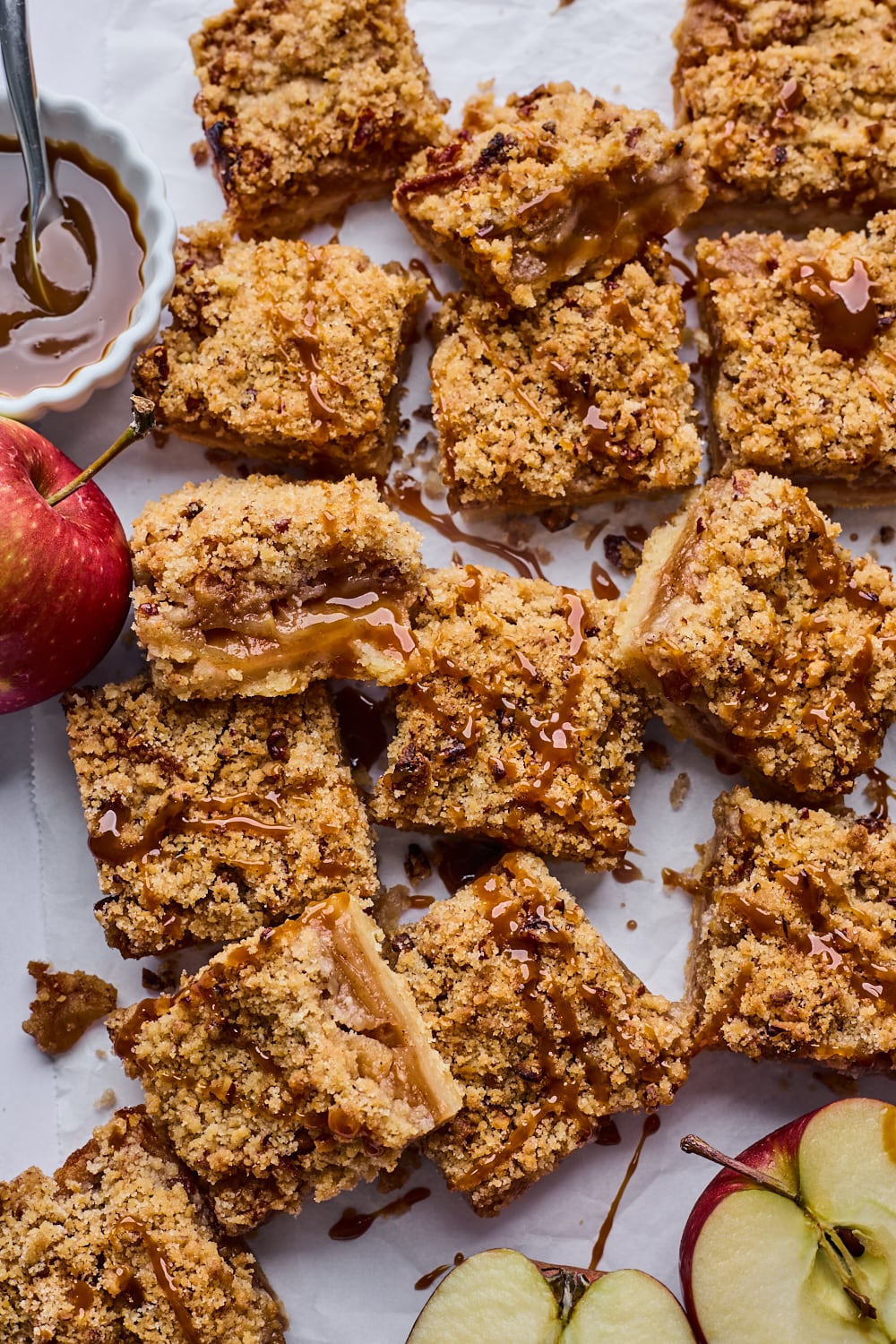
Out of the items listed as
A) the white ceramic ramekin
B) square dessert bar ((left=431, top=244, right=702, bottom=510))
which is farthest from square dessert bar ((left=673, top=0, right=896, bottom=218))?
the white ceramic ramekin

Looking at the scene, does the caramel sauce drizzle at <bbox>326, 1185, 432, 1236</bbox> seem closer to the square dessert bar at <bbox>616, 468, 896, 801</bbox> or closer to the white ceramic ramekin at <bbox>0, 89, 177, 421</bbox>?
the square dessert bar at <bbox>616, 468, 896, 801</bbox>

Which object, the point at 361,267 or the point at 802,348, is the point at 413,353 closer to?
the point at 361,267

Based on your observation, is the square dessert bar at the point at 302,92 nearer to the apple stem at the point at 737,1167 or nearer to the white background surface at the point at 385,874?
the white background surface at the point at 385,874

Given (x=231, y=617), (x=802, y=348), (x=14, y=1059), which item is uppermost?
(x=802, y=348)

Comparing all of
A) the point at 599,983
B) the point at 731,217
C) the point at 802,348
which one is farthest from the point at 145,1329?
the point at 731,217

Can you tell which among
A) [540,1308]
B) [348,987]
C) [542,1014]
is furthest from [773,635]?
[540,1308]

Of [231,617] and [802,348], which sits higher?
[802,348]
